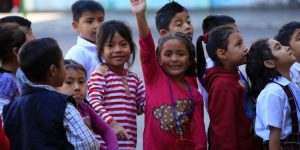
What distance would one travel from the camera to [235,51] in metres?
Result: 4.58

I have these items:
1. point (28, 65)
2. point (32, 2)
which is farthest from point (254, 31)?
point (28, 65)

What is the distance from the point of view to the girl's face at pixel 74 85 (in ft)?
13.3

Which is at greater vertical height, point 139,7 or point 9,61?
point 139,7

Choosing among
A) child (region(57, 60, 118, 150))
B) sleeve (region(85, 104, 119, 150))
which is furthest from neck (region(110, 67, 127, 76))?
sleeve (region(85, 104, 119, 150))

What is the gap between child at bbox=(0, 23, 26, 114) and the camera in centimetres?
409

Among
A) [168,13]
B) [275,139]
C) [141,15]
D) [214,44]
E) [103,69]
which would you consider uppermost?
[141,15]

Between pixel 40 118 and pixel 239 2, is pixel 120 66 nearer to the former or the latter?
pixel 40 118

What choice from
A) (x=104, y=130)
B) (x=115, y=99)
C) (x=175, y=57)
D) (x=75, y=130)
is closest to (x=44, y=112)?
(x=75, y=130)

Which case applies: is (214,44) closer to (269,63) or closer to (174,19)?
(269,63)

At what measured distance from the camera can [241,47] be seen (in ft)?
15.1

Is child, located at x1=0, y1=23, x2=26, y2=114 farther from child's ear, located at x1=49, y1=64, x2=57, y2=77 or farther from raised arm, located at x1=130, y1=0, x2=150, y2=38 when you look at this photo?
raised arm, located at x1=130, y1=0, x2=150, y2=38

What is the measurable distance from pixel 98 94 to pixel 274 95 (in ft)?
3.29

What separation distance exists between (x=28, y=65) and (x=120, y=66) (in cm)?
94

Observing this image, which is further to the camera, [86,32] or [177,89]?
[86,32]
